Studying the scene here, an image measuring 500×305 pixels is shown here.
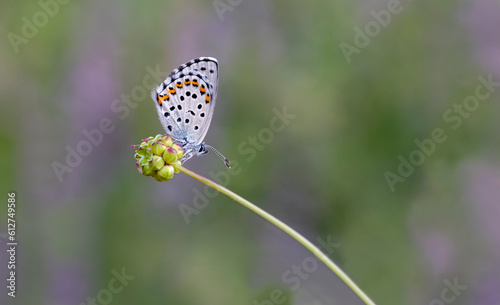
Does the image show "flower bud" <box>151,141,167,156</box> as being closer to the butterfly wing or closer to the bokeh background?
the butterfly wing

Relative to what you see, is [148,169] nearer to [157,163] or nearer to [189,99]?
[157,163]

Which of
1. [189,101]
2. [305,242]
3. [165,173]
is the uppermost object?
[189,101]

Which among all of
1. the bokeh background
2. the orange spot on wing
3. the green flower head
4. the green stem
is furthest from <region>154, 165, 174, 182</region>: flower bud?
the bokeh background

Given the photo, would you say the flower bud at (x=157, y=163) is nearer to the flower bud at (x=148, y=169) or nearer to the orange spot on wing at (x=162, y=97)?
the flower bud at (x=148, y=169)

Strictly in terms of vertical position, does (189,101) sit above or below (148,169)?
above

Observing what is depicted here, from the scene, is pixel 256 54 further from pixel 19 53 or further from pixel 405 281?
pixel 405 281

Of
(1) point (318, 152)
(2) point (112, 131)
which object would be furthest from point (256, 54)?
(2) point (112, 131)

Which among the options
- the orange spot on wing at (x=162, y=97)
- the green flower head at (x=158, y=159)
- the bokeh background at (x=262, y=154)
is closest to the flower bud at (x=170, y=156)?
the green flower head at (x=158, y=159)

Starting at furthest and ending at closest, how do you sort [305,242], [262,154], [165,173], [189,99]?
[262,154], [189,99], [165,173], [305,242]

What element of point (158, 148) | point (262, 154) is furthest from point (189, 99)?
point (262, 154)
